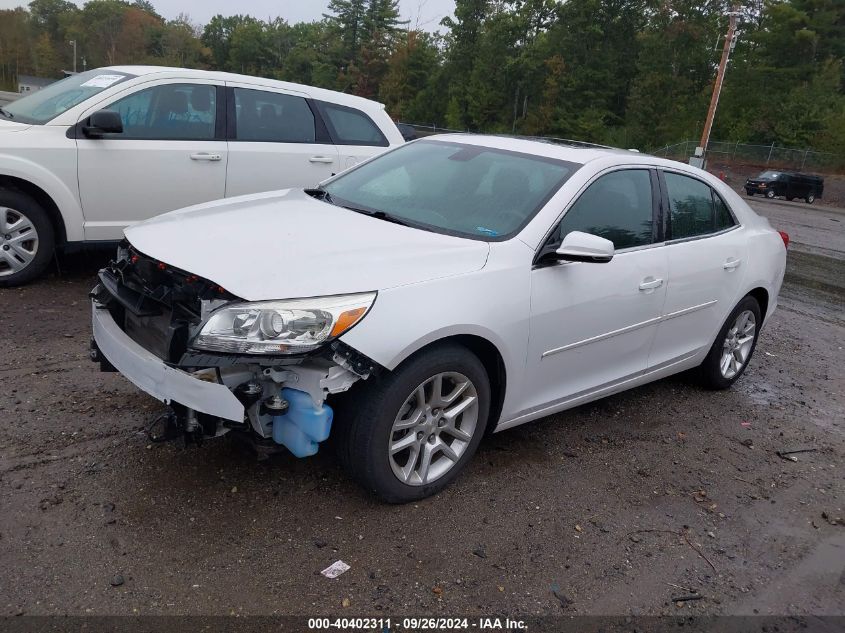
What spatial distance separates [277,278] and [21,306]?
3.50 meters

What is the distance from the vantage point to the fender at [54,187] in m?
5.57

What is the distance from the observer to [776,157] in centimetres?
4597

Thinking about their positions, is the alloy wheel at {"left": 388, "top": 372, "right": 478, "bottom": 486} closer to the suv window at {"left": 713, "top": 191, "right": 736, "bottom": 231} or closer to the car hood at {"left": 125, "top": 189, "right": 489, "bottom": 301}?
the car hood at {"left": 125, "top": 189, "right": 489, "bottom": 301}

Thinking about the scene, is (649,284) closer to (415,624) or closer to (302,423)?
(302,423)

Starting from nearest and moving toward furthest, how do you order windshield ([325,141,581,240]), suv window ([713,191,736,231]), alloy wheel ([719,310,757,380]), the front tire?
windshield ([325,141,581,240]), suv window ([713,191,736,231]), the front tire, alloy wheel ([719,310,757,380])

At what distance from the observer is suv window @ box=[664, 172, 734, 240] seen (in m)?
4.59

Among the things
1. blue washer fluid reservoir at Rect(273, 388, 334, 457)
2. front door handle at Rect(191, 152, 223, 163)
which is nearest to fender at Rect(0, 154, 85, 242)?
front door handle at Rect(191, 152, 223, 163)

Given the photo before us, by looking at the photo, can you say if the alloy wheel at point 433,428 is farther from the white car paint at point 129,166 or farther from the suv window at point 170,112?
the suv window at point 170,112

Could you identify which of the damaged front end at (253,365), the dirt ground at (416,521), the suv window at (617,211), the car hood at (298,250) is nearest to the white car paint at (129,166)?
the dirt ground at (416,521)

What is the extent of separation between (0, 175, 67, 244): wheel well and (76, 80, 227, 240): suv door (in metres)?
0.20

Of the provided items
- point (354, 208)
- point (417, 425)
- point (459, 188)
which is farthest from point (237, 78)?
point (417, 425)

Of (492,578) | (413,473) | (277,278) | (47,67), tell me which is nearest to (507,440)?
(413,473)

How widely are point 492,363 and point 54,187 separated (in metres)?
4.03

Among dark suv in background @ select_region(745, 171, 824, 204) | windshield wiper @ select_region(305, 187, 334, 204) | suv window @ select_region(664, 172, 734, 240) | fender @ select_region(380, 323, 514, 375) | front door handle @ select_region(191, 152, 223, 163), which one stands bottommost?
dark suv in background @ select_region(745, 171, 824, 204)
